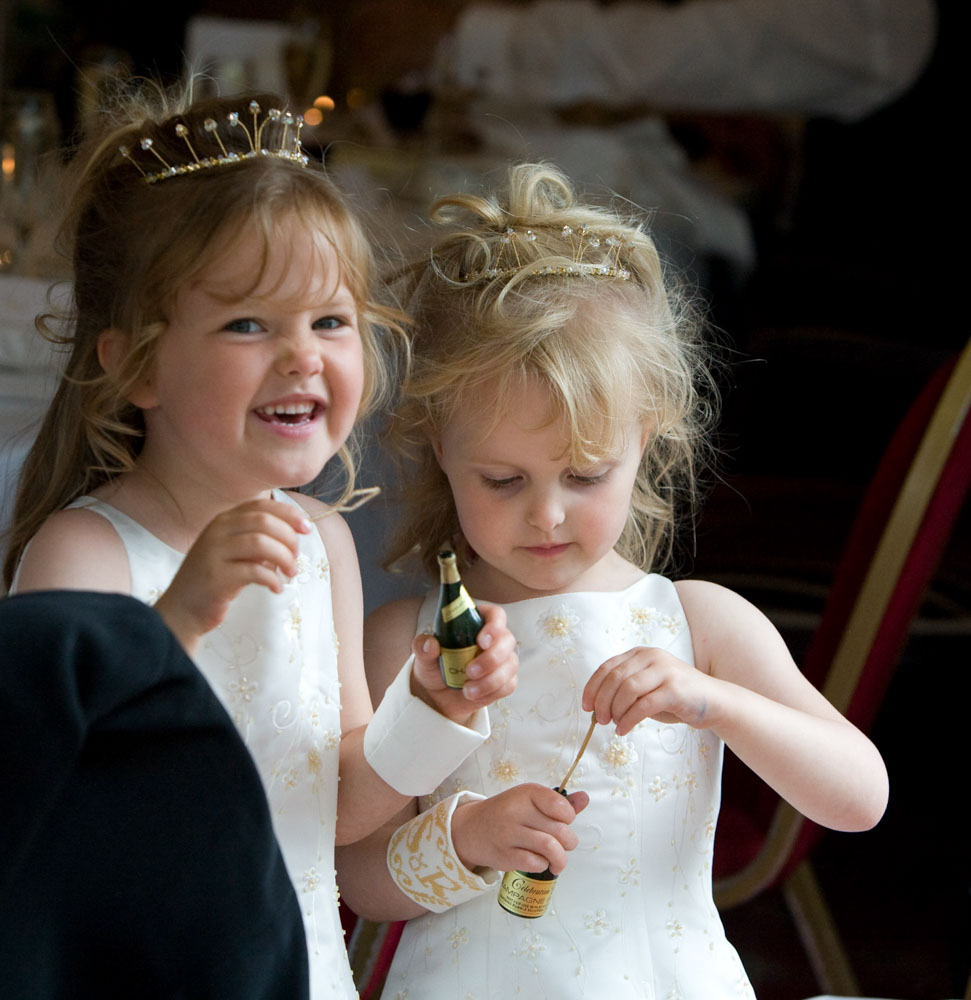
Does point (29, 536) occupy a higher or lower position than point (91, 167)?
lower

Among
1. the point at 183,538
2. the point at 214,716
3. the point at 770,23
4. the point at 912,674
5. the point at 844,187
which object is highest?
the point at 214,716

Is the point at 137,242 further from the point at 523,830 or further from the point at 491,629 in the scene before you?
the point at 523,830

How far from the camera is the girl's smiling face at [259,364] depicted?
3.17 feet

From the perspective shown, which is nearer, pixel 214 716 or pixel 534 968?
pixel 214 716

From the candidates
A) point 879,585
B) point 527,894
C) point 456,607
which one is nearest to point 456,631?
point 456,607

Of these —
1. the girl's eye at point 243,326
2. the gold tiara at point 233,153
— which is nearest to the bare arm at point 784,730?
the girl's eye at point 243,326

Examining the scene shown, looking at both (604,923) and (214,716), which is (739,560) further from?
(214,716)

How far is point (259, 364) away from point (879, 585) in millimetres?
866

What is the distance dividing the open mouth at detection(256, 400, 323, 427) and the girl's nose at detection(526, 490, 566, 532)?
221 mm

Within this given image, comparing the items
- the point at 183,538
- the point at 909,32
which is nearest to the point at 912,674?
the point at 909,32

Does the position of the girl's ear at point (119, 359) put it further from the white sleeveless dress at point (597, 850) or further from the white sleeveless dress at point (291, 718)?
the white sleeveless dress at point (597, 850)

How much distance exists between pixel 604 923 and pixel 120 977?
1.70 ft

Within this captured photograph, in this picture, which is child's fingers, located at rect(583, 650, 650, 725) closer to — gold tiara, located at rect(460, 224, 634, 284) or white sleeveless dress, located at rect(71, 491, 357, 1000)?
white sleeveless dress, located at rect(71, 491, 357, 1000)

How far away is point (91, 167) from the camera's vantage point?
1.07 m
